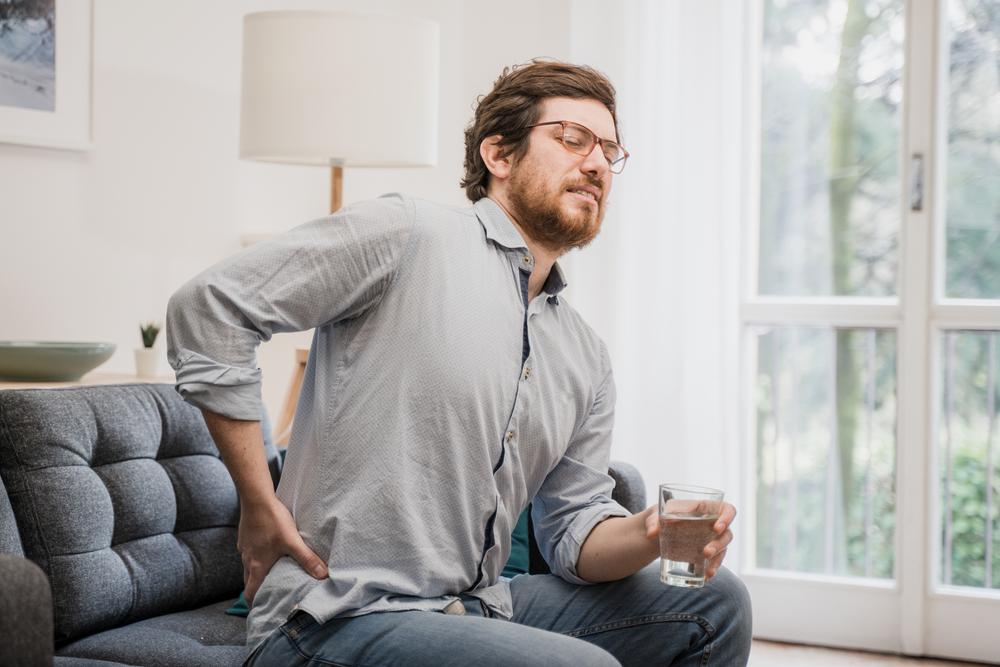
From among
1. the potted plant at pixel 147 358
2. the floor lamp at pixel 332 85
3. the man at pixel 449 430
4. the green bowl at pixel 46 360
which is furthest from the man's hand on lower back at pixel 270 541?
the floor lamp at pixel 332 85

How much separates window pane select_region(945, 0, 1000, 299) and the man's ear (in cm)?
186

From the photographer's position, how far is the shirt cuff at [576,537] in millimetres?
1688

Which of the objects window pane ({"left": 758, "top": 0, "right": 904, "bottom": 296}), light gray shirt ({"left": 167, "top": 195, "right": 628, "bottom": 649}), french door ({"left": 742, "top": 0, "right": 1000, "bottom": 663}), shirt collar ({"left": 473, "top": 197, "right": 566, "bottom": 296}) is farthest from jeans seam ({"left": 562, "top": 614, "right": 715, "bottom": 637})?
window pane ({"left": 758, "top": 0, "right": 904, "bottom": 296})

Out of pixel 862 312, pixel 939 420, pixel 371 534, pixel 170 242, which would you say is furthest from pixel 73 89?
pixel 939 420

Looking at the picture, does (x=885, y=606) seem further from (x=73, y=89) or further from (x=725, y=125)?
(x=73, y=89)

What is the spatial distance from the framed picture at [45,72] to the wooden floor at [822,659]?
88.8 inches

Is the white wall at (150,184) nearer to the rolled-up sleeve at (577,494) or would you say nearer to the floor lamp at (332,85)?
the floor lamp at (332,85)

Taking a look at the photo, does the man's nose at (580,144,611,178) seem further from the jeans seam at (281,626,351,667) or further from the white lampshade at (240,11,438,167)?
the white lampshade at (240,11,438,167)

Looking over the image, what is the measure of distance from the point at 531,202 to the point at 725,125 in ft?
5.47

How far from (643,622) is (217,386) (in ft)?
2.27

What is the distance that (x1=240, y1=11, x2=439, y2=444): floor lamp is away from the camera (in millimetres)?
2725

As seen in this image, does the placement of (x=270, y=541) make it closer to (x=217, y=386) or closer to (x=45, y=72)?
(x=217, y=386)

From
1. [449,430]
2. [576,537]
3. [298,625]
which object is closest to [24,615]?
[298,625]

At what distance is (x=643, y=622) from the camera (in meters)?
1.63
